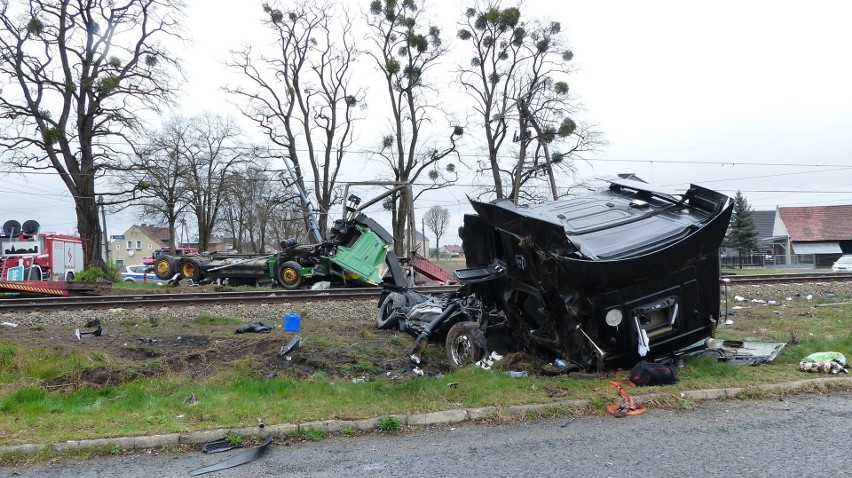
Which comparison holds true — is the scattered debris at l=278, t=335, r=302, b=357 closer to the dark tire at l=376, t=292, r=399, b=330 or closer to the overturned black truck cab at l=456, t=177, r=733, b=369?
the dark tire at l=376, t=292, r=399, b=330

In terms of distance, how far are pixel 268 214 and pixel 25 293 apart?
110 feet

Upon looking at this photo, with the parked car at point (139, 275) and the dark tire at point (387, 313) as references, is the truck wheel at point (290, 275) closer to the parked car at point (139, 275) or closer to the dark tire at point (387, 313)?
the dark tire at point (387, 313)

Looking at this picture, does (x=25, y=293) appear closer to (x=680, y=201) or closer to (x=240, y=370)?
(x=240, y=370)

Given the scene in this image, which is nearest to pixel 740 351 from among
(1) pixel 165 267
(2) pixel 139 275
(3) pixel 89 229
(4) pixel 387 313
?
(4) pixel 387 313

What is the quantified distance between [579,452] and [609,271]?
151cm

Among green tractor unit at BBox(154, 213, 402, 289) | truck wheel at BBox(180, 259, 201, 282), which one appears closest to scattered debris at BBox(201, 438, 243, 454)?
green tractor unit at BBox(154, 213, 402, 289)

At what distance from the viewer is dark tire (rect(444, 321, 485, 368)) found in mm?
7023

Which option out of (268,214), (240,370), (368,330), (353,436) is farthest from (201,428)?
(268,214)

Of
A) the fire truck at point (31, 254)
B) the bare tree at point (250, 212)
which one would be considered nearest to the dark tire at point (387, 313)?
the fire truck at point (31, 254)

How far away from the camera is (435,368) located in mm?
7488

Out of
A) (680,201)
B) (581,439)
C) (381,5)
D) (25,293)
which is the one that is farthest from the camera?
(381,5)

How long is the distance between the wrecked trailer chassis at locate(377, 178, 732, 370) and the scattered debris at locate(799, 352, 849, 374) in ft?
4.02

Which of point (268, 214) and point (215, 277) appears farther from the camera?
point (268, 214)

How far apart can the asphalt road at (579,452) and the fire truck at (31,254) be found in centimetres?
1885
